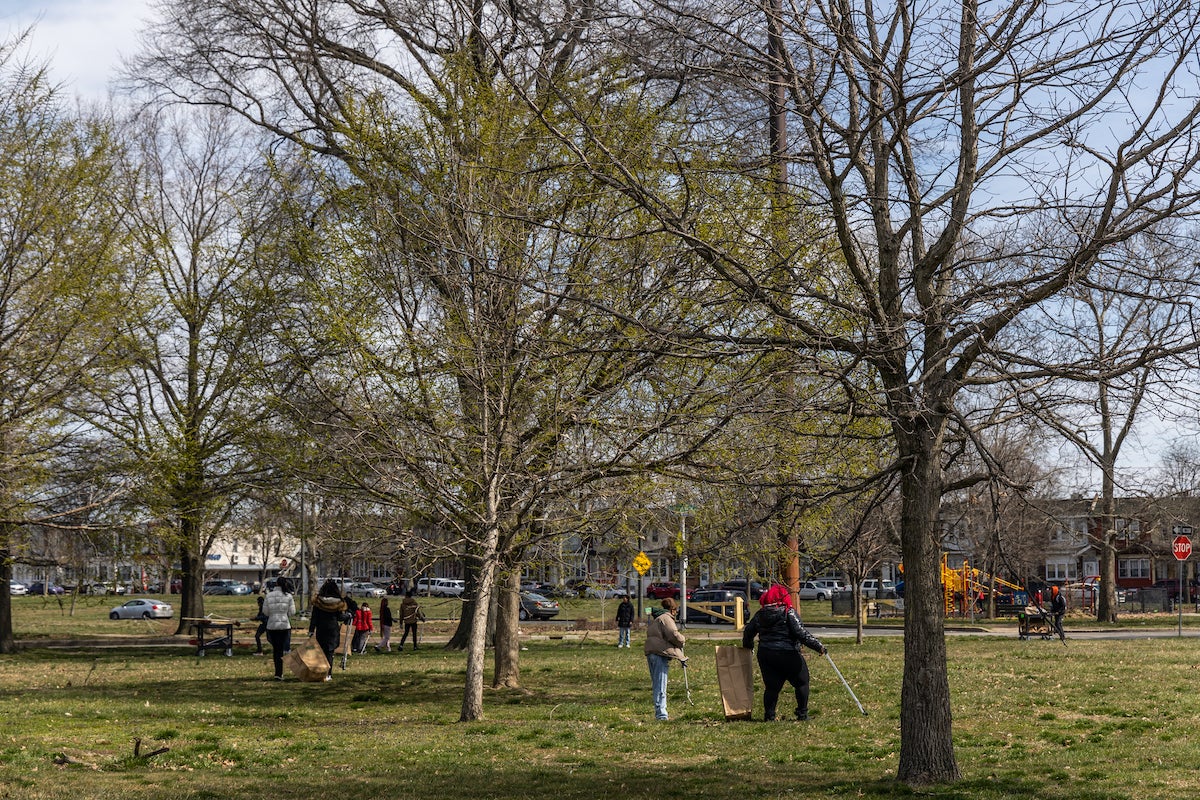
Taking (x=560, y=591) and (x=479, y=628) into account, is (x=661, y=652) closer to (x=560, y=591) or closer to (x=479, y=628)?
(x=479, y=628)

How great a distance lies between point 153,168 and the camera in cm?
3003

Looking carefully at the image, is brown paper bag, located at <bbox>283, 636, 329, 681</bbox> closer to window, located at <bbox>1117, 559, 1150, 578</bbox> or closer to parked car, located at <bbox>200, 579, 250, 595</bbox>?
parked car, located at <bbox>200, 579, 250, 595</bbox>

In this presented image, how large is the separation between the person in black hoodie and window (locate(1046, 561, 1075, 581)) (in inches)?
3096

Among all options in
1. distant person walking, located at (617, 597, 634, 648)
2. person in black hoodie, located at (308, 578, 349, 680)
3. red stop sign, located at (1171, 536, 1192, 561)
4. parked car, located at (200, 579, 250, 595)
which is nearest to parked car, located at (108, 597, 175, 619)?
parked car, located at (200, 579, 250, 595)

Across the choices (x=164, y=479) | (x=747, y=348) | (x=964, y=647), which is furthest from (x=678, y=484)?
(x=964, y=647)

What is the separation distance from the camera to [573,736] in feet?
40.3

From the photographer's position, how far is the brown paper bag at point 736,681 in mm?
13086

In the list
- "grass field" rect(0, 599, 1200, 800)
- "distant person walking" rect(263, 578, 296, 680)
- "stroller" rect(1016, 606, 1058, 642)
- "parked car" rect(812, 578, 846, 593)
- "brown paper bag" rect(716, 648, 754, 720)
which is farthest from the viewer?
"parked car" rect(812, 578, 846, 593)

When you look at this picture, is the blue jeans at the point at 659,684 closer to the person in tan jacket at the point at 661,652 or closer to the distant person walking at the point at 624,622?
the person in tan jacket at the point at 661,652

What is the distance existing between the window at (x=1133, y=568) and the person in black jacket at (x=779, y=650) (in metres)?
79.7

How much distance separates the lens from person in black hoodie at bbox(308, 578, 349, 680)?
1797 cm

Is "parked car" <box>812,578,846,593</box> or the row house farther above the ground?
the row house

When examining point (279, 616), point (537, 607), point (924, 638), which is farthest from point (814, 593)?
point (924, 638)

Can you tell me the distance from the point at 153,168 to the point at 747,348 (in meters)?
25.3
